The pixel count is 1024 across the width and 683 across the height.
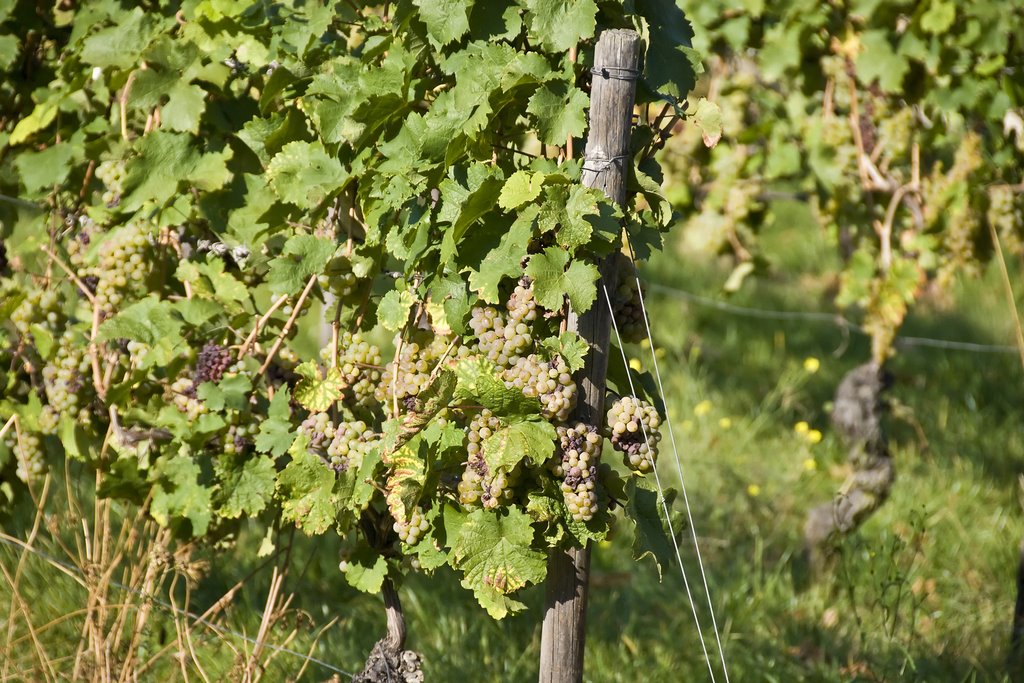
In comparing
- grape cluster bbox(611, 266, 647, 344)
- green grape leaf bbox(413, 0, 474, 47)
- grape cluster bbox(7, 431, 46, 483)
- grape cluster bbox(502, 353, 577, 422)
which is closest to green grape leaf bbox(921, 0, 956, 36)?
grape cluster bbox(611, 266, 647, 344)

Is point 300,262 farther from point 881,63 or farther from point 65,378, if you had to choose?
point 881,63

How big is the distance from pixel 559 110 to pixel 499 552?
79 centimetres

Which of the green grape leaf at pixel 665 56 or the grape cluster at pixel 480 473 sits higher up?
the green grape leaf at pixel 665 56

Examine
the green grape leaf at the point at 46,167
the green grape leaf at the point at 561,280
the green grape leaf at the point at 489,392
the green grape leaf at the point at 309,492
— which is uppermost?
→ the green grape leaf at the point at 561,280

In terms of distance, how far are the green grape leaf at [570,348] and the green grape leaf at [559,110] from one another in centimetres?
34

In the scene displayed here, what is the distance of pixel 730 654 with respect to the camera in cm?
Answer: 307

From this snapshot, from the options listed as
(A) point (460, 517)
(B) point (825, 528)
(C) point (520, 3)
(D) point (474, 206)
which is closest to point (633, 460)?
(A) point (460, 517)

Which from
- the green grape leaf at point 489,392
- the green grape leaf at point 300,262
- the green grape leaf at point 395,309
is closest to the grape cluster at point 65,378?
the green grape leaf at point 300,262

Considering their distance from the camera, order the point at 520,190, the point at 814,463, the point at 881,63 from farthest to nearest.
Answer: the point at 814,463 < the point at 881,63 < the point at 520,190

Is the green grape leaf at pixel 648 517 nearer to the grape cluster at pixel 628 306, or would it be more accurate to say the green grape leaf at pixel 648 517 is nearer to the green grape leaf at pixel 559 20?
the grape cluster at pixel 628 306

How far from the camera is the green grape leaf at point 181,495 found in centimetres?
227

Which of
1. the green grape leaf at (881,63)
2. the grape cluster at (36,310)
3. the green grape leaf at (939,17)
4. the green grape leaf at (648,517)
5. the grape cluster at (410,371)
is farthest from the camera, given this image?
the green grape leaf at (881,63)

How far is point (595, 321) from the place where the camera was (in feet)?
6.18

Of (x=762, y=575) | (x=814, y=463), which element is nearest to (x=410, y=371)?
(x=762, y=575)
